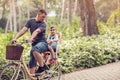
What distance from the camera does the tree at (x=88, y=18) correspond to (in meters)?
21.8

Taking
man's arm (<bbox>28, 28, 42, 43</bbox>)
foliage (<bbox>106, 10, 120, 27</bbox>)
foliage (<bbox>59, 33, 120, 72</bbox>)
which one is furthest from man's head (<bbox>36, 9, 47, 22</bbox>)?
foliage (<bbox>106, 10, 120, 27</bbox>)

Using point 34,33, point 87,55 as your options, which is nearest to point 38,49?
point 34,33

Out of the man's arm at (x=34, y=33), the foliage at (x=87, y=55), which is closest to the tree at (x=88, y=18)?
the foliage at (x=87, y=55)

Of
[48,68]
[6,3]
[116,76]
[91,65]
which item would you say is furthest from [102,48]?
[6,3]

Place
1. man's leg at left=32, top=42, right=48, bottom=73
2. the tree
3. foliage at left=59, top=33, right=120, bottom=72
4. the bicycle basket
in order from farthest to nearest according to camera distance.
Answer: the tree, foliage at left=59, top=33, right=120, bottom=72, man's leg at left=32, top=42, right=48, bottom=73, the bicycle basket

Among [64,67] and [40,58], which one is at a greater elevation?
[40,58]

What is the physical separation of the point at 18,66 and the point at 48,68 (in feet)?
4.05

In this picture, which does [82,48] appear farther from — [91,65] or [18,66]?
[18,66]

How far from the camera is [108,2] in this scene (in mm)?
64000

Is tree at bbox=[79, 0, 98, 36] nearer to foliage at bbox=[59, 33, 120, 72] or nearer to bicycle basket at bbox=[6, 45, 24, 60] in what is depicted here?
foliage at bbox=[59, 33, 120, 72]

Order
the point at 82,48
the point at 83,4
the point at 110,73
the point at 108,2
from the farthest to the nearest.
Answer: the point at 108,2, the point at 83,4, the point at 82,48, the point at 110,73

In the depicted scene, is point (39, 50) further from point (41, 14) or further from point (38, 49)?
point (41, 14)

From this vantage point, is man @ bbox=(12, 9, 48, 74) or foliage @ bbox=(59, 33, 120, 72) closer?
man @ bbox=(12, 9, 48, 74)

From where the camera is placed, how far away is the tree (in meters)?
21.8
